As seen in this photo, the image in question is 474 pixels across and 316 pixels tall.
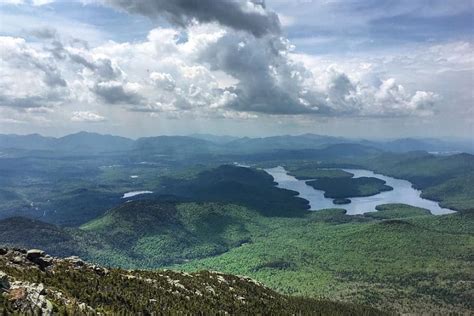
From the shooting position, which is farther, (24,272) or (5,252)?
(5,252)

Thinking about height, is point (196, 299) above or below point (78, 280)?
below

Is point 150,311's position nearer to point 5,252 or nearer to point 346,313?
point 5,252

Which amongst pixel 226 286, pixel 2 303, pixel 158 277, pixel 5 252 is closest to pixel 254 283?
pixel 226 286

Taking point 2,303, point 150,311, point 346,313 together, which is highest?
point 2,303

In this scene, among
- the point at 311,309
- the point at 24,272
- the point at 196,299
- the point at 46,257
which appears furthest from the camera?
the point at 311,309

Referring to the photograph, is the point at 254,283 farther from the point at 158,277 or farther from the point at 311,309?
the point at 158,277

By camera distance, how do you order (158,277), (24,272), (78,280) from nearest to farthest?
(24,272), (78,280), (158,277)

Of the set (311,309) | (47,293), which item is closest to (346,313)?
(311,309)
